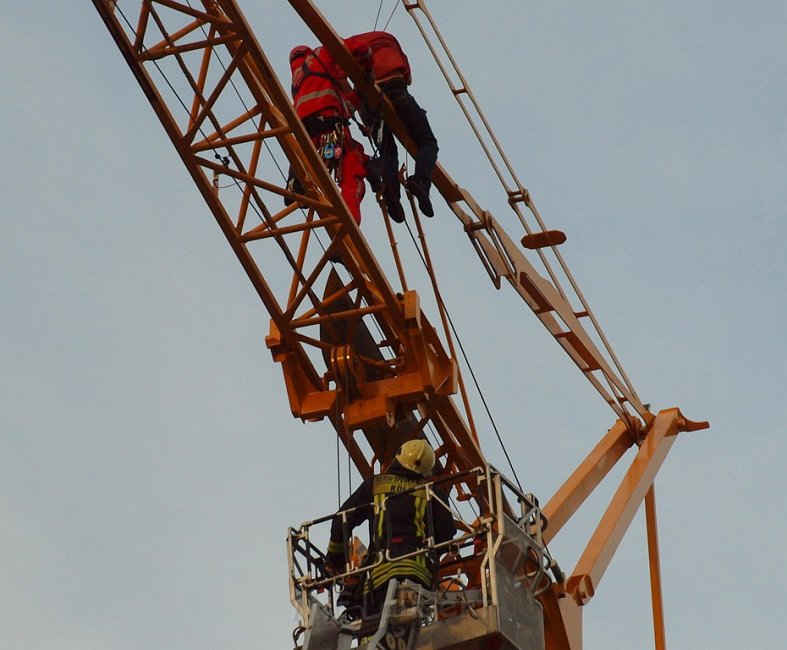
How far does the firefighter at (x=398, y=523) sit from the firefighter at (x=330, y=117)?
3660 mm

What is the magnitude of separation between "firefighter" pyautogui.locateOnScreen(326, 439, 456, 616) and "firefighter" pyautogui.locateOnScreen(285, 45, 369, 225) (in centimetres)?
366

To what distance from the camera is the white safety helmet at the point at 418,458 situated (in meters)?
20.4

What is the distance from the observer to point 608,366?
28453 mm

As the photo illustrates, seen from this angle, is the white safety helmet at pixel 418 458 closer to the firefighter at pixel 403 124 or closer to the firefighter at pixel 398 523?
the firefighter at pixel 398 523

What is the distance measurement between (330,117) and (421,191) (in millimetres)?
1384

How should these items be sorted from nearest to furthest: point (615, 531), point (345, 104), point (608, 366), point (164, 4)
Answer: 1. point (164, 4)
2. point (345, 104)
3. point (615, 531)
4. point (608, 366)

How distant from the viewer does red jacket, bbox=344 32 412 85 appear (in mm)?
22922

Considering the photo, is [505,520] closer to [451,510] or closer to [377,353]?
[451,510]

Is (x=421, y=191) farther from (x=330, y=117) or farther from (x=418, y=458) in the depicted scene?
(x=418, y=458)

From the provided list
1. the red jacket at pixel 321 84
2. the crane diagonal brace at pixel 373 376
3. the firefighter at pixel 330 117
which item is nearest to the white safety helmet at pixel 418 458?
the crane diagonal brace at pixel 373 376

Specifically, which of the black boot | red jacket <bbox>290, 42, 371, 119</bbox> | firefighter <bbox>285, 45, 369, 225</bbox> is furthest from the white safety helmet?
red jacket <bbox>290, 42, 371, 119</bbox>

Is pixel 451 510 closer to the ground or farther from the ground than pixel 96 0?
closer to the ground

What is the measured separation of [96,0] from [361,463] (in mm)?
6372

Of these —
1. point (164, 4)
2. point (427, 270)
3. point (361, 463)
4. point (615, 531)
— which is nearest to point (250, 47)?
point (164, 4)
